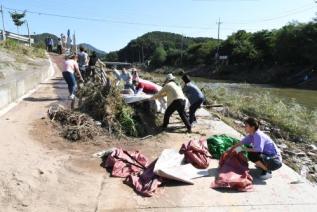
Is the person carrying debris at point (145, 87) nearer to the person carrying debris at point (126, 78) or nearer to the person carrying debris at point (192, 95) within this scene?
the person carrying debris at point (126, 78)

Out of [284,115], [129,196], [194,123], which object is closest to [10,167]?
[129,196]

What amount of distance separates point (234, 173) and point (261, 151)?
649 mm

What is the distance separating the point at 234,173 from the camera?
25.6ft

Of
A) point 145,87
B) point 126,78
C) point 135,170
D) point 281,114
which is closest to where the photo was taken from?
point 135,170

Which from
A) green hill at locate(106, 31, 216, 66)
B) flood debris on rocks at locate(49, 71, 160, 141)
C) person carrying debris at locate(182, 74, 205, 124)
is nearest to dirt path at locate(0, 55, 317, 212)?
flood debris on rocks at locate(49, 71, 160, 141)

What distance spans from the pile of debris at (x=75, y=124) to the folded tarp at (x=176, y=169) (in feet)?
7.88

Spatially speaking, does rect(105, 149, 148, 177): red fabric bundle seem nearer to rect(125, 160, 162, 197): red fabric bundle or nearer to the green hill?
rect(125, 160, 162, 197): red fabric bundle

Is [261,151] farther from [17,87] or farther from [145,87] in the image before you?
[17,87]

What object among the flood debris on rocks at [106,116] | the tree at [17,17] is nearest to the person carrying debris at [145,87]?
the flood debris on rocks at [106,116]

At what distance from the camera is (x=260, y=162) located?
26.2ft

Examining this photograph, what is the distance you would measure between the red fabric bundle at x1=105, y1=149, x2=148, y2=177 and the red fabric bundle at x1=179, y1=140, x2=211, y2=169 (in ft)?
2.72

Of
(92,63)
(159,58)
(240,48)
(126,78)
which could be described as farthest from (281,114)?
(159,58)

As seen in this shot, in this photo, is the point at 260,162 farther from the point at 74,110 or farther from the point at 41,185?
the point at 74,110

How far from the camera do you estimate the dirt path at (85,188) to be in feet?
22.2
